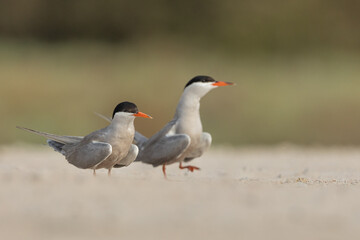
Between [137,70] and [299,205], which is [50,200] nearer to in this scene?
[299,205]

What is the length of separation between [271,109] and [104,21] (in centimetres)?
959

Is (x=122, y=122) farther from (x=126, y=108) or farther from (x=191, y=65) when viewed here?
(x=191, y=65)

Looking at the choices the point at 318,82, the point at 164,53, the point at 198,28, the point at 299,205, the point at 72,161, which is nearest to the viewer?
the point at 299,205

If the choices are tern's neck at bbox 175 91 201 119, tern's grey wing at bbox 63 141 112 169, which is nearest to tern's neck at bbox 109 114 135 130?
tern's grey wing at bbox 63 141 112 169

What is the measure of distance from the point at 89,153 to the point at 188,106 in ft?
2.68

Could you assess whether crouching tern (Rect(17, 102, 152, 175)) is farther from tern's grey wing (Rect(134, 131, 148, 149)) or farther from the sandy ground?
tern's grey wing (Rect(134, 131, 148, 149))

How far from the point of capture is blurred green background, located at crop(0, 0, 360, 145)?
11906 mm

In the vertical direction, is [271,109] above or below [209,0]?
below

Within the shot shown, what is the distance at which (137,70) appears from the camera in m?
14.2

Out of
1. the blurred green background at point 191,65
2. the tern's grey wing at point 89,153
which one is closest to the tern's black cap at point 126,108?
the tern's grey wing at point 89,153

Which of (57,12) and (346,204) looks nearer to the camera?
(346,204)

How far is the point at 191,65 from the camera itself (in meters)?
14.5

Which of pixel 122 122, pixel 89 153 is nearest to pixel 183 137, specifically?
pixel 122 122

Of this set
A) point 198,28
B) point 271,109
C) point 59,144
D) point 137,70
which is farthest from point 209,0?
point 59,144
